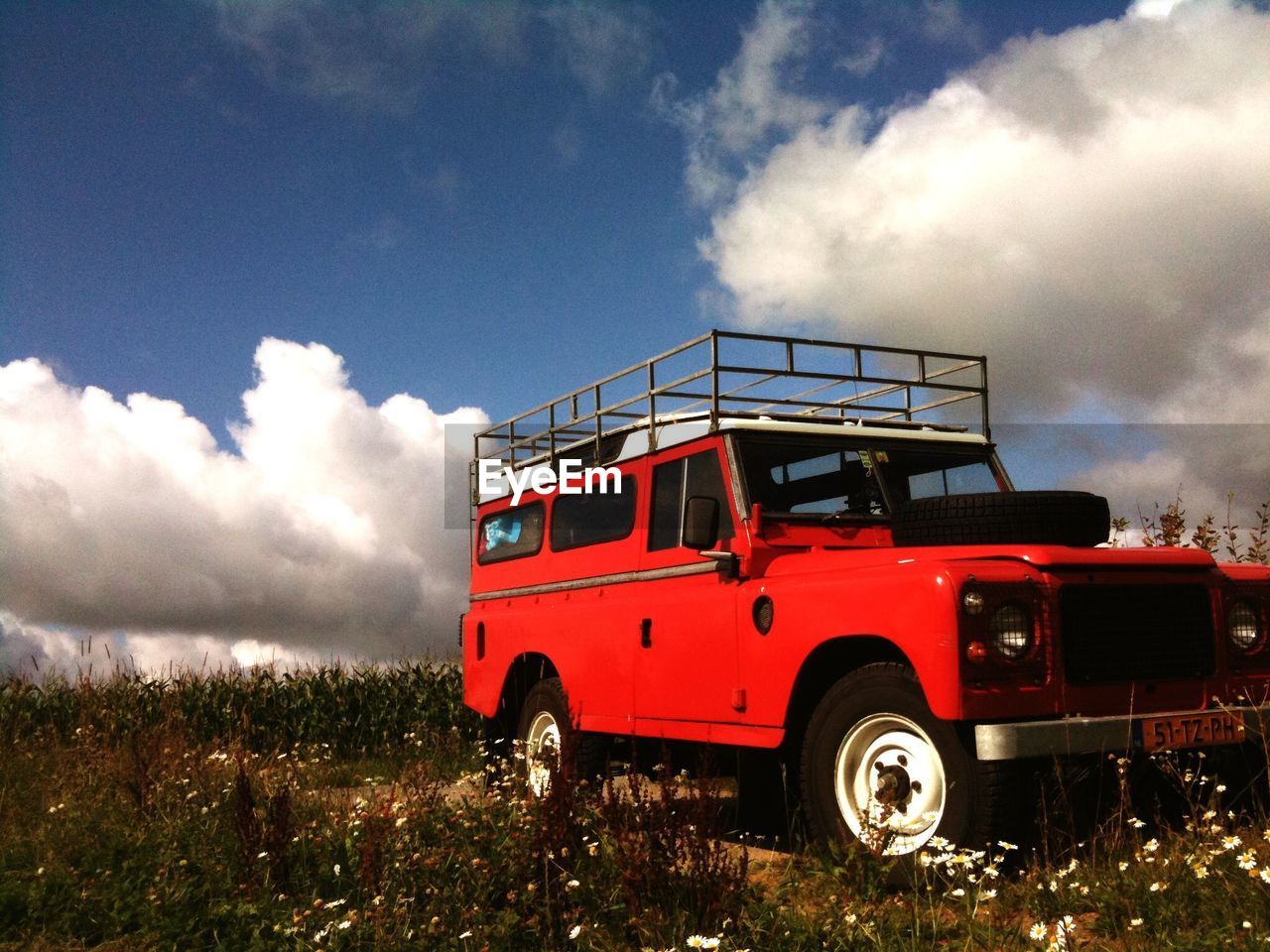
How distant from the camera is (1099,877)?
5004 millimetres

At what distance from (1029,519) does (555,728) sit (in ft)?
13.3

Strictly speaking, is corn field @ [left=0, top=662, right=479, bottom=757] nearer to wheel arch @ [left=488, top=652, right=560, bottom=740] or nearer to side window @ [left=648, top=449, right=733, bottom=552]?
wheel arch @ [left=488, top=652, right=560, bottom=740]

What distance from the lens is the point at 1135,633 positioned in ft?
19.1

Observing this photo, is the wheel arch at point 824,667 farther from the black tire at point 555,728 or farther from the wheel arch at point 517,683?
the wheel arch at point 517,683

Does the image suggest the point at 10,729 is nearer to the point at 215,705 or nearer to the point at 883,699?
the point at 215,705

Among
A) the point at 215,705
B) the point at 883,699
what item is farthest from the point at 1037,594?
the point at 215,705

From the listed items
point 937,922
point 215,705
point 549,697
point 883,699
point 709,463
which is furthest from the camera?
point 215,705

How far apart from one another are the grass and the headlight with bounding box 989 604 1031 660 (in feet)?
2.21

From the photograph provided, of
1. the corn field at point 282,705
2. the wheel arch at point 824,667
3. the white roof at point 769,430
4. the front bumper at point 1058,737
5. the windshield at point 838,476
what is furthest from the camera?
the corn field at point 282,705

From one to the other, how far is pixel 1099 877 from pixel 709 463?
132 inches

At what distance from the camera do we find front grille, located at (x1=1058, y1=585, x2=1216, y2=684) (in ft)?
18.4

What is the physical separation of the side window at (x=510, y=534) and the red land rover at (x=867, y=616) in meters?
0.44

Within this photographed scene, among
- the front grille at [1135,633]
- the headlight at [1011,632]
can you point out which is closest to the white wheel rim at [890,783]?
the headlight at [1011,632]

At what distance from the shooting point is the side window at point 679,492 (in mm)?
7234
